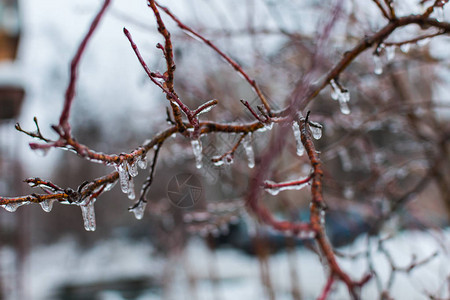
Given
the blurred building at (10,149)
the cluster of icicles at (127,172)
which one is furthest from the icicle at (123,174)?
the blurred building at (10,149)

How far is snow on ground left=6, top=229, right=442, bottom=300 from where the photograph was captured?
577 cm

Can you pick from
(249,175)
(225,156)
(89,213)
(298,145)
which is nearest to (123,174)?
(89,213)

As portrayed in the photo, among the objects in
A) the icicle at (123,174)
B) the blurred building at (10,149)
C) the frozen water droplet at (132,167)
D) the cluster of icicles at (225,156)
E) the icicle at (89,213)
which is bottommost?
the icicle at (89,213)

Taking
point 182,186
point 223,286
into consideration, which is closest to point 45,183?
point 182,186

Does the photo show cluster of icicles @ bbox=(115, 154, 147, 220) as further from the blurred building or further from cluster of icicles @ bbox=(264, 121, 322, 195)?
the blurred building

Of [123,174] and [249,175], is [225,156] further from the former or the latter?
[249,175]

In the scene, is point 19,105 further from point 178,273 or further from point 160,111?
point 178,273

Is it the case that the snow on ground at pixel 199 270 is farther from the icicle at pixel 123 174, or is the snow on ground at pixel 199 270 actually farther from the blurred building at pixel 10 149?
the icicle at pixel 123 174

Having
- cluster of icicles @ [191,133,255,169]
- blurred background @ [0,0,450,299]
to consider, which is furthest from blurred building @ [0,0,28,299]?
cluster of icicles @ [191,133,255,169]

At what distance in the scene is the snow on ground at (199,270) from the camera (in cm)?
577

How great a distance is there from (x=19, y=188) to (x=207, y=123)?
302 inches

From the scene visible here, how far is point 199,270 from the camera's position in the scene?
11.0m

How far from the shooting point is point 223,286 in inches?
363

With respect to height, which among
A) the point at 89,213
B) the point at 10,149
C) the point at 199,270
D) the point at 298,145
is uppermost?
the point at 10,149
